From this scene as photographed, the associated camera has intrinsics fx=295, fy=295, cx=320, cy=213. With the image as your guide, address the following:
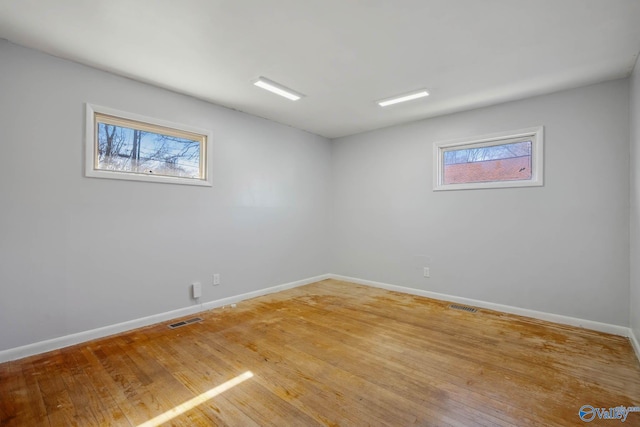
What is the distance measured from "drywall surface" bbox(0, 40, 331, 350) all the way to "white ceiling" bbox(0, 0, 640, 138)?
319mm

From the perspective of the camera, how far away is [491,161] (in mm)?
3879

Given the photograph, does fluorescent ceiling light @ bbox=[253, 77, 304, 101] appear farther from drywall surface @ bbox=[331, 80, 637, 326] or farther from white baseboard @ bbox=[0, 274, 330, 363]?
white baseboard @ bbox=[0, 274, 330, 363]

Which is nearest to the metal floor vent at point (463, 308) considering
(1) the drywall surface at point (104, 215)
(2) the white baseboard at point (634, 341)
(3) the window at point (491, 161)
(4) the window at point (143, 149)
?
(2) the white baseboard at point (634, 341)

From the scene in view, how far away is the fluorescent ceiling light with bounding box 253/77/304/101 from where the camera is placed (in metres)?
3.16

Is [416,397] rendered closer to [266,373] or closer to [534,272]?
[266,373]

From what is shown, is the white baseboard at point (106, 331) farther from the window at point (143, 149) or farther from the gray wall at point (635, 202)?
the gray wall at point (635, 202)

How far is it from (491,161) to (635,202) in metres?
1.45

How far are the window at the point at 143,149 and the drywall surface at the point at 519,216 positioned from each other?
106 inches

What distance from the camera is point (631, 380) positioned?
84.9 inches

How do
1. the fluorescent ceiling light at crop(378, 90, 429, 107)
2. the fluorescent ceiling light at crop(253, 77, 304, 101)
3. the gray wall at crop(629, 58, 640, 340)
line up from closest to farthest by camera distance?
the gray wall at crop(629, 58, 640, 340), the fluorescent ceiling light at crop(253, 77, 304, 101), the fluorescent ceiling light at crop(378, 90, 429, 107)

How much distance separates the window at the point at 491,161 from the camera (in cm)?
354

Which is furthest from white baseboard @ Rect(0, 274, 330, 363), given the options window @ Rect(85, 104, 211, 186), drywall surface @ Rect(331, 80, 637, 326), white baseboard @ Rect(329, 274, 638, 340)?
drywall surface @ Rect(331, 80, 637, 326)

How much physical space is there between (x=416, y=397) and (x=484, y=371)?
72 cm

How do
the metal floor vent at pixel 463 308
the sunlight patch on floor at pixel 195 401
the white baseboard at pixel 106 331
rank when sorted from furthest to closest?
the metal floor vent at pixel 463 308 < the white baseboard at pixel 106 331 < the sunlight patch on floor at pixel 195 401
